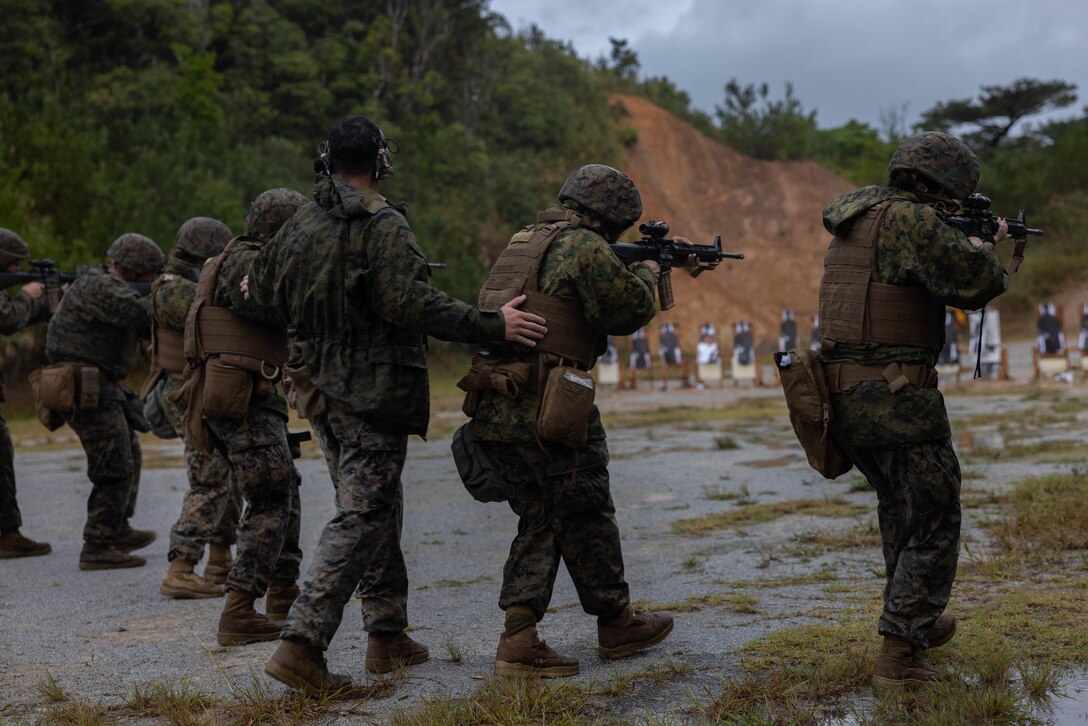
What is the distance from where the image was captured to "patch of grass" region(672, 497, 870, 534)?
7.81m

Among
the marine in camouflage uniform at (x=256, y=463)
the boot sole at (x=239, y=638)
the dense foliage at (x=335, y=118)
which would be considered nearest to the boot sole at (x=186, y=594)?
the marine in camouflage uniform at (x=256, y=463)

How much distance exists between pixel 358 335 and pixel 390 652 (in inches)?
51.7

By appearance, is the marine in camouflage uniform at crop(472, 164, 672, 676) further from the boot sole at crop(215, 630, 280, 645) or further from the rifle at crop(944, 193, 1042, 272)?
the boot sole at crop(215, 630, 280, 645)

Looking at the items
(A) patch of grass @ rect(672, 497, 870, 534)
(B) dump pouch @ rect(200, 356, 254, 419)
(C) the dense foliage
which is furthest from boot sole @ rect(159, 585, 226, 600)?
(C) the dense foliage

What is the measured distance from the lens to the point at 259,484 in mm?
5426

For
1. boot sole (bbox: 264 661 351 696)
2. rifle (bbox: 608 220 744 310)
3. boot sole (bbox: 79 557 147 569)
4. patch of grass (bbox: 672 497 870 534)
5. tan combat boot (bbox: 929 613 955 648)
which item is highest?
rifle (bbox: 608 220 744 310)

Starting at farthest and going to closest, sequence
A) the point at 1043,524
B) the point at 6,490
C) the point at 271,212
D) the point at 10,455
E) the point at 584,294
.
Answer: the point at 10,455
the point at 6,490
the point at 1043,524
the point at 271,212
the point at 584,294

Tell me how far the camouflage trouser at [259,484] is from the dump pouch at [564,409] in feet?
5.32

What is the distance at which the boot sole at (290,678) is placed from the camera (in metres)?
4.15

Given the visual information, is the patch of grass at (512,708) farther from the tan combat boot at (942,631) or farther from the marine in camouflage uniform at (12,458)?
the marine in camouflage uniform at (12,458)

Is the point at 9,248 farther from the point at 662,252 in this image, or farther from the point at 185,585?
the point at 662,252

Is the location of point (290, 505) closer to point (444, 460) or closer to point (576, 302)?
point (576, 302)

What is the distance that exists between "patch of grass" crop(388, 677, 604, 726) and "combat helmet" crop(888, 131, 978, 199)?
231 centimetres

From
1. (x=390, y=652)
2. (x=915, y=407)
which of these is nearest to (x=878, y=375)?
(x=915, y=407)
